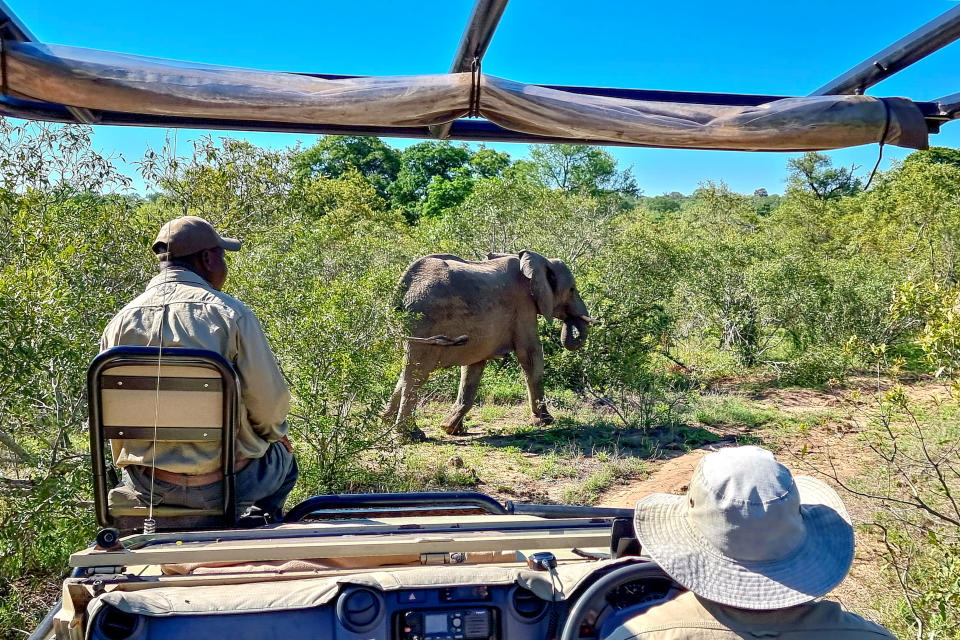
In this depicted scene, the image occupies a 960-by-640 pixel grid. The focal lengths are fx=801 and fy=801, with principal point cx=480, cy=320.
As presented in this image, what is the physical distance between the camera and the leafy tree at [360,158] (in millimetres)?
42750

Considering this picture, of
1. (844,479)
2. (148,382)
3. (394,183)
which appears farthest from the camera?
(394,183)

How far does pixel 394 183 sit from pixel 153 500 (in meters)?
40.7

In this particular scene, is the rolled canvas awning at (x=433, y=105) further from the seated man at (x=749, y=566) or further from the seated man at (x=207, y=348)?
the seated man at (x=749, y=566)

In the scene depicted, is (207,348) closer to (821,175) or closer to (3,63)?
(3,63)

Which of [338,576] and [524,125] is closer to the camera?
[338,576]

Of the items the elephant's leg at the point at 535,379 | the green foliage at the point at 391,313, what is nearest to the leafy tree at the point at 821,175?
the green foliage at the point at 391,313

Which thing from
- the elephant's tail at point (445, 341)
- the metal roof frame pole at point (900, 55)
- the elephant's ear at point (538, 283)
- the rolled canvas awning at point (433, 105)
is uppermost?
the metal roof frame pole at point (900, 55)

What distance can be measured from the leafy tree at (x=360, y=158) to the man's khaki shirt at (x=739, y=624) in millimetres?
41077

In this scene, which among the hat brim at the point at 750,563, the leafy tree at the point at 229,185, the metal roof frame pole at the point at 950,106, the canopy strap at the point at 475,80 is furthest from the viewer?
the leafy tree at the point at 229,185

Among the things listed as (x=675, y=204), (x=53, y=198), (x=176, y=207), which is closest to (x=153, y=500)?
(x=53, y=198)

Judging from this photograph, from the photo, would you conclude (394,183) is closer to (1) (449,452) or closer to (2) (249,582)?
(1) (449,452)

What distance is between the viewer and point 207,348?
120 inches

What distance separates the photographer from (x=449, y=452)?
341 inches

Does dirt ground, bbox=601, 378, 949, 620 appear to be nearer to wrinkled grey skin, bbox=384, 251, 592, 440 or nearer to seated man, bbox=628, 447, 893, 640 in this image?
seated man, bbox=628, 447, 893, 640
